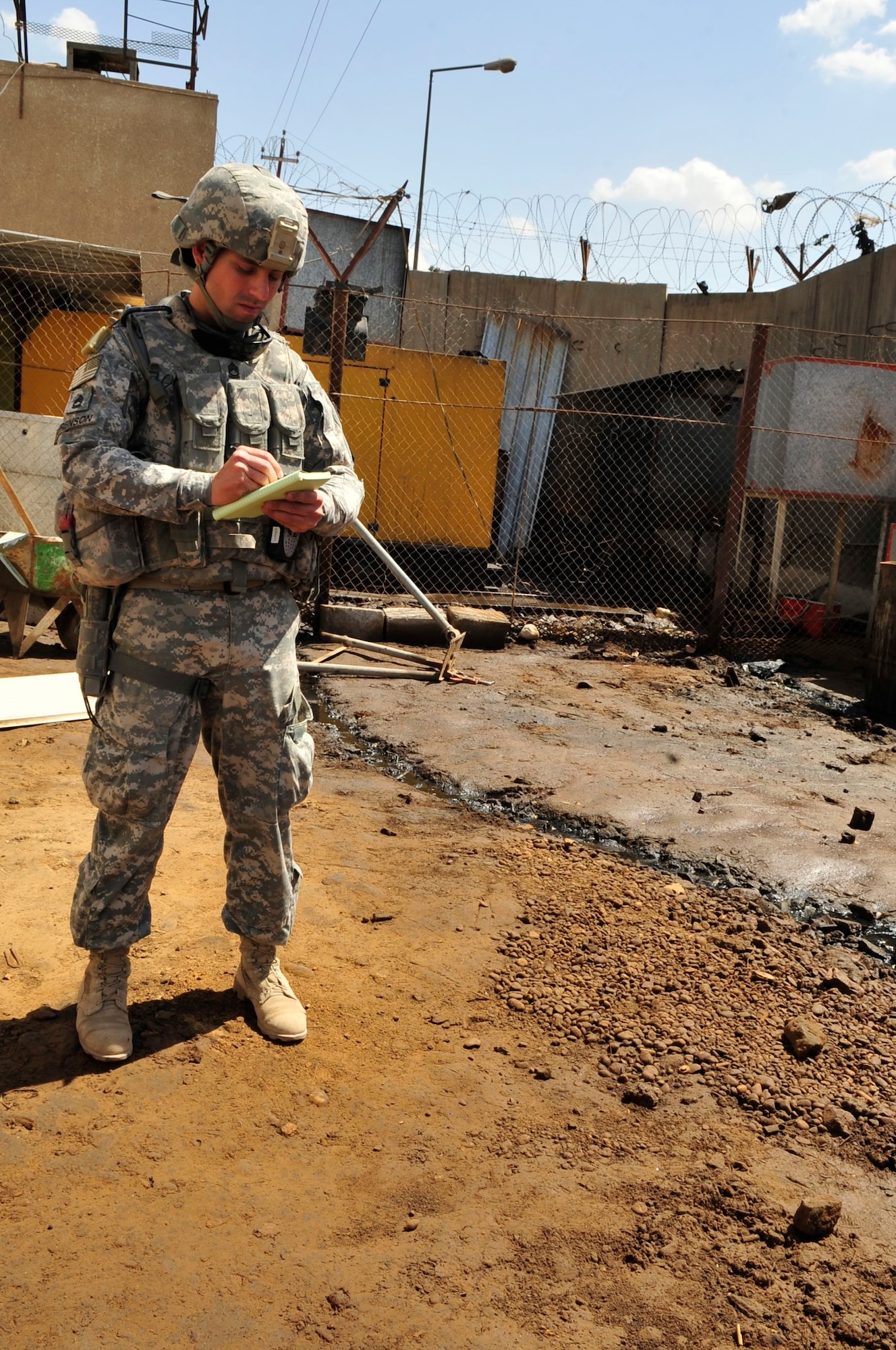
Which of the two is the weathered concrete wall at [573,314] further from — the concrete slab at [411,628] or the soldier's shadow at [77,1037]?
the soldier's shadow at [77,1037]

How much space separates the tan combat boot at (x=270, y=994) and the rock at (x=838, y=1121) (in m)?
1.16

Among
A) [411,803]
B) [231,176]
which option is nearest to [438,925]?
[411,803]

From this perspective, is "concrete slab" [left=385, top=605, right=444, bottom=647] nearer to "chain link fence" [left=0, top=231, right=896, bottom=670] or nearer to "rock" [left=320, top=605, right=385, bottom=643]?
"rock" [left=320, top=605, right=385, bottom=643]

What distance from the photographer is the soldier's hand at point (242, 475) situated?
6.68 ft

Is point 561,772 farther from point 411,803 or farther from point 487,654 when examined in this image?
point 487,654

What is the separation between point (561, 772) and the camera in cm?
498

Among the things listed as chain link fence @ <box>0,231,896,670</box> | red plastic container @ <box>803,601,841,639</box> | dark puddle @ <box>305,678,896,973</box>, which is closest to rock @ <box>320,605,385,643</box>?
chain link fence @ <box>0,231,896,670</box>

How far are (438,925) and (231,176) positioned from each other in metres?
2.05

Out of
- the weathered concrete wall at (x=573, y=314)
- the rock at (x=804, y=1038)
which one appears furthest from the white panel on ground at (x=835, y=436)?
the rock at (x=804, y=1038)

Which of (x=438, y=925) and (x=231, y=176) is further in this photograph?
(x=438, y=925)

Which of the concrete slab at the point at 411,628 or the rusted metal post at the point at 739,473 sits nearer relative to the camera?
the concrete slab at the point at 411,628

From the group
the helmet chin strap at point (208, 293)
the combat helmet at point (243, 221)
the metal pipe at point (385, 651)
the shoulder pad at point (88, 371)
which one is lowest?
the metal pipe at point (385, 651)

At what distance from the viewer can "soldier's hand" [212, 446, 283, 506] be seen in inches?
80.1

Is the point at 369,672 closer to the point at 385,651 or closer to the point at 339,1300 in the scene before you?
the point at 385,651
